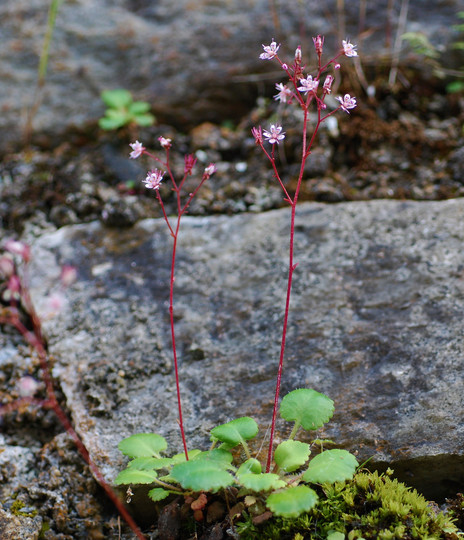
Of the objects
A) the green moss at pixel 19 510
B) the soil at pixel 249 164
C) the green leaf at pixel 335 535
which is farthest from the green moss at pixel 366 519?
the soil at pixel 249 164

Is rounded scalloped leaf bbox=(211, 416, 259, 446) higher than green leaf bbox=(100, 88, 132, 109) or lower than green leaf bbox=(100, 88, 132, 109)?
lower

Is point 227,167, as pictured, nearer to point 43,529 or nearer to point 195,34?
point 195,34

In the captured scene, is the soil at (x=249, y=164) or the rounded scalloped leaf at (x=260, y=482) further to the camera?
the soil at (x=249, y=164)

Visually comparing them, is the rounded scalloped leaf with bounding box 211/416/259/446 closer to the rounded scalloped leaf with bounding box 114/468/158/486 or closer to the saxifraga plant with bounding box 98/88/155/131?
the rounded scalloped leaf with bounding box 114/468/158/486

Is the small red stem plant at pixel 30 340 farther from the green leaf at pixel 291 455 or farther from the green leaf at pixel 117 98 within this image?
the green leaf at pixel 117 98

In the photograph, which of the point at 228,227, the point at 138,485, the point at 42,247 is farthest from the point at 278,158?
the point at 138,485

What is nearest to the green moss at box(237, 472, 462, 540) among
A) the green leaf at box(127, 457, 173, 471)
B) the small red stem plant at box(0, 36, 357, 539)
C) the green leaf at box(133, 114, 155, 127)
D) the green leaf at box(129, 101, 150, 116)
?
the small red stem plant at box(0, 36, 357, 539)
